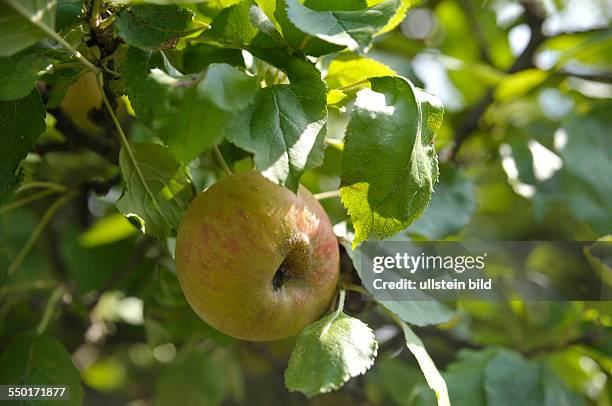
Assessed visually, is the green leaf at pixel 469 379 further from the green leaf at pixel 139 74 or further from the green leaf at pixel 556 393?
the green leaf at pixel 139 74

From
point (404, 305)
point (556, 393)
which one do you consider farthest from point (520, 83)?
point (404, 305)

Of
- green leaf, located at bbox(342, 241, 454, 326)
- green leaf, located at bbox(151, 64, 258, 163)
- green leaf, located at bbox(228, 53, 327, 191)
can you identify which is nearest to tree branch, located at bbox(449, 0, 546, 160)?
green leaf, located at bbox(342, 241, 454, 326)

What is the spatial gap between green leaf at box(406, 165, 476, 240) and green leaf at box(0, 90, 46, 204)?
52 cm

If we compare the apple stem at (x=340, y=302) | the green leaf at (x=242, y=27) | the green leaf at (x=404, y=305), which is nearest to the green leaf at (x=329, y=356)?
the apple stem at (x=340, y=302)

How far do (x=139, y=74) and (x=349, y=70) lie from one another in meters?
0.30

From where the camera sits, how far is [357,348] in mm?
774

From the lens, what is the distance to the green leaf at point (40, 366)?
3.29 feet

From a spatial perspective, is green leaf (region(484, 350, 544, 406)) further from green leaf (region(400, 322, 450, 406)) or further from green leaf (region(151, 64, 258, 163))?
green leaf (region(151, 64, 258, 163))

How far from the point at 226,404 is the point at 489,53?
106 cm

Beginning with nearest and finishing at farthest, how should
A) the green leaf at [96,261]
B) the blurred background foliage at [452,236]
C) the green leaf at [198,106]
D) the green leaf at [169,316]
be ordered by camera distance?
the green leaf at [198,106], the green leaf at [169,316], the blurred background foliage at [452,236], the green leaf at [96,261]

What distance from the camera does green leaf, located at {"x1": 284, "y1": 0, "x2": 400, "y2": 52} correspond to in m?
0.73

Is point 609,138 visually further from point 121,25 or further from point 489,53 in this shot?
point 121,25

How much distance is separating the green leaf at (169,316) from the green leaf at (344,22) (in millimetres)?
454

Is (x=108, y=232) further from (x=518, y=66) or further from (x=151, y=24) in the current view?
(x=518, y=66)
